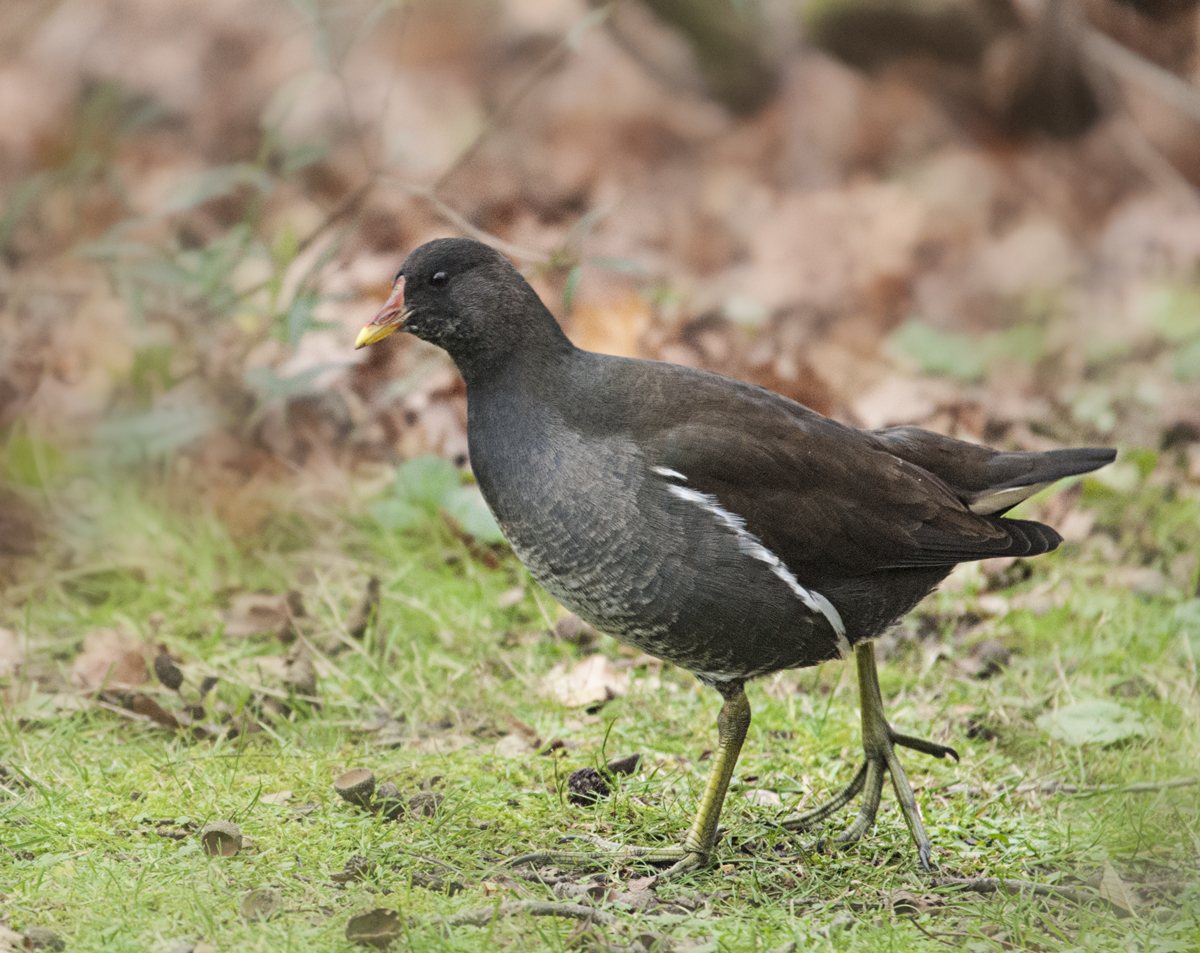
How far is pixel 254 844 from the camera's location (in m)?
3.04

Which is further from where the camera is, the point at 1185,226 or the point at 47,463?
the point at 1185,226

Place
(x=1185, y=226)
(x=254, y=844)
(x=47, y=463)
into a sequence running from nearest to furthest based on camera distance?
(x=254, y=844) → (x=47, y=463) → (x=1185, y=226)

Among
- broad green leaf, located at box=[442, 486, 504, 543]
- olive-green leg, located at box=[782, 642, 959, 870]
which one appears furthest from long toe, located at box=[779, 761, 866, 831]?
broad green leaf, located at box=[442, 486, 504, 543]

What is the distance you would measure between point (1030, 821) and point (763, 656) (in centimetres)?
92

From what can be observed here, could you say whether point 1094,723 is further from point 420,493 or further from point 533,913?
point 420,493

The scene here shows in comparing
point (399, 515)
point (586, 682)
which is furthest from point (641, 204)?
point (586, 682)

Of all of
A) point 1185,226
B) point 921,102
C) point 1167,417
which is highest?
point 921,102

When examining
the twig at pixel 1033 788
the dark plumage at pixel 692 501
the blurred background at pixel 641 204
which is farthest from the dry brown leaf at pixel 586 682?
the blurred background at pixel 641 204

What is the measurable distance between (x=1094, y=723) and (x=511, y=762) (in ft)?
5.86

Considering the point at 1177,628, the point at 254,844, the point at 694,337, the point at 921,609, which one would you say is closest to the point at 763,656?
the point at 254,844

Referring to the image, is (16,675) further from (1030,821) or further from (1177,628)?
(1177,628)

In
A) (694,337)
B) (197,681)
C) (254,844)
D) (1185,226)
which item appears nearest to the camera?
(254,844)

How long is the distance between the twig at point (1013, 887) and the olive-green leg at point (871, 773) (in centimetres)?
22

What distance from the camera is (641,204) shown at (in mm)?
7766
